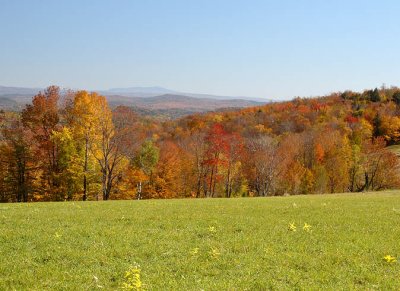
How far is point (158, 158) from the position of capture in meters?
75.0

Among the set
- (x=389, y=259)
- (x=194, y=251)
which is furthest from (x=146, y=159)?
(x=389, y=259)

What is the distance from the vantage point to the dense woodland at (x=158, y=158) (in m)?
52.5

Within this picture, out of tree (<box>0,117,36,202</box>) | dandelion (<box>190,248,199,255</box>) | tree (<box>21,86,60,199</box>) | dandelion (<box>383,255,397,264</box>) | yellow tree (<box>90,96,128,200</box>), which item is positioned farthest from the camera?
tree (<box>0,117,36,202</box>)

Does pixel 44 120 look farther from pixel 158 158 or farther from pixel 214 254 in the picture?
pixel 214 254

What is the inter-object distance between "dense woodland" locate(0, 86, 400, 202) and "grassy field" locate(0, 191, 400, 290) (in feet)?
102

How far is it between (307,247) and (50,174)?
48385mm

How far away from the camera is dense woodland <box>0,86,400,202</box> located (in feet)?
172

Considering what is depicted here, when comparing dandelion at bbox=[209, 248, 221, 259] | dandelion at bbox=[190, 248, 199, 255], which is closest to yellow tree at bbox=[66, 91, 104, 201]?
dandelion at bbox=[190, 248, 199, 255]

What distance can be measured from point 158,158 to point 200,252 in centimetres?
6062

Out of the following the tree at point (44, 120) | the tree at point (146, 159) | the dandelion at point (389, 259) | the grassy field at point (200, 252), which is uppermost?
the tree at point (44, 120)

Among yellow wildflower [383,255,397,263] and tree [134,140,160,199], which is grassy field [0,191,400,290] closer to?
yellow wildflower [383,255,397,263]

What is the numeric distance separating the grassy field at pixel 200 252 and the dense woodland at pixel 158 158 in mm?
31048

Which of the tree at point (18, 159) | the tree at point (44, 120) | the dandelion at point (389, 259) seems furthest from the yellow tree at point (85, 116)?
the dandelion at point (389, 259)

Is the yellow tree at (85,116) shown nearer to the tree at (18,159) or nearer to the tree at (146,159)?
the tree at (18,159)
